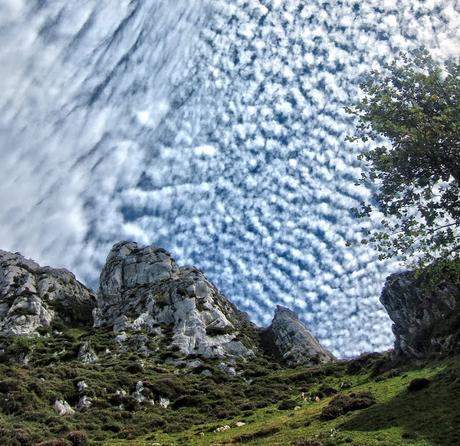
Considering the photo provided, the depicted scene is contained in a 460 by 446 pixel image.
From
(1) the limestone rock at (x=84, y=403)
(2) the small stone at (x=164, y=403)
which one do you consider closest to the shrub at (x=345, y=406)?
(2) the small stone at (x=164, y=403)

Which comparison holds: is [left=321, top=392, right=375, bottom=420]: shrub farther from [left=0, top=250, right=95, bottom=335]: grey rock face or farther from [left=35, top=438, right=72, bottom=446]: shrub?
[left=0, top=250, right=95, bottom=335]: grey rock face

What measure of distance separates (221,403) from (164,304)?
210 ft

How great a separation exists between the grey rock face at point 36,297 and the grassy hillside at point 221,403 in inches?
751

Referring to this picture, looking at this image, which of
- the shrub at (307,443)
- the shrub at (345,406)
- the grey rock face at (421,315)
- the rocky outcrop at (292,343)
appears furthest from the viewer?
the rocky outcrop at (292,343)

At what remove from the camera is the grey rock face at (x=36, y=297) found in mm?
111500

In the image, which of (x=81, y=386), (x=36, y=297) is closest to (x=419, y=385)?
(x=81, y=386)

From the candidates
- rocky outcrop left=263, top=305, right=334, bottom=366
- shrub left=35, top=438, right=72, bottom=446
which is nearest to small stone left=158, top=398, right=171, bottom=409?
shrub left=35, top=438, right=72, bottom=446

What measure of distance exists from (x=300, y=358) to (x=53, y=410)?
68785mm

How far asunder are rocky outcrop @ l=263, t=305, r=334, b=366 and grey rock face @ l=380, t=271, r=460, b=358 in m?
40.8

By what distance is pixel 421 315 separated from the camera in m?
58.7

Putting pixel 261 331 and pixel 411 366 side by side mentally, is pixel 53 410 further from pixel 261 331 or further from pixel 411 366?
pixel 261 331

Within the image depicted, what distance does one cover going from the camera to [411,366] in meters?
51.2

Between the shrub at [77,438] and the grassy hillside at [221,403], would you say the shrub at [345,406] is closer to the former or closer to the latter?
the grassy hillside at [221,403]

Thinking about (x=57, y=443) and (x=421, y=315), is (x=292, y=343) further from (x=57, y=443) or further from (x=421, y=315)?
(x=57, y=443)
